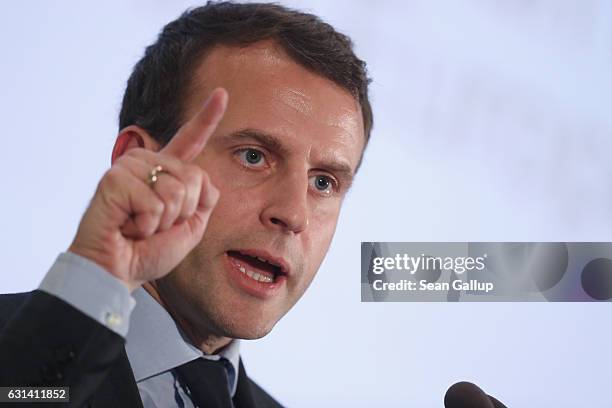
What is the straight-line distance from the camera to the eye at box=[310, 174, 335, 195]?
4.71 ft

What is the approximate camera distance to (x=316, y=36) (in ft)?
5.03

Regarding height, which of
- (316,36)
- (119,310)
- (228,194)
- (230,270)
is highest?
(316,36)

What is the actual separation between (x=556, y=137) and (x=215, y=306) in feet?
4.25

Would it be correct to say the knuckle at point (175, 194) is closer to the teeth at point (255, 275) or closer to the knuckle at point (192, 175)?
the knuckle at point (192, 175)

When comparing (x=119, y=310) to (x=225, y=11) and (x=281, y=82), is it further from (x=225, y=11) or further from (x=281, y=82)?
(x=225, y=11)

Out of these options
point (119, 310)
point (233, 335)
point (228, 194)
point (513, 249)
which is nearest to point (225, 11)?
point (228, 194)

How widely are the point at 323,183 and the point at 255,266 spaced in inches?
9.2

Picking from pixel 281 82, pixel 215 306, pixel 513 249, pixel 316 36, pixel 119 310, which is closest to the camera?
pixel 119 310

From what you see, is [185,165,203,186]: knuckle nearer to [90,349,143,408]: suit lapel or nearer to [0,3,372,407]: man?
[0,3,372,407]: man

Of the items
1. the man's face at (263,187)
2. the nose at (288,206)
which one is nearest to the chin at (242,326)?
the man's face at (263,187)

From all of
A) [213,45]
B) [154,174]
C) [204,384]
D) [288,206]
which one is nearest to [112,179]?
[154,174]

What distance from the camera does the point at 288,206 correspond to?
1.28m

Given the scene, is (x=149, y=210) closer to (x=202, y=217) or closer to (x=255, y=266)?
(x=202, y=217)

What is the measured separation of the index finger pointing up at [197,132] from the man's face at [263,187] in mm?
339
